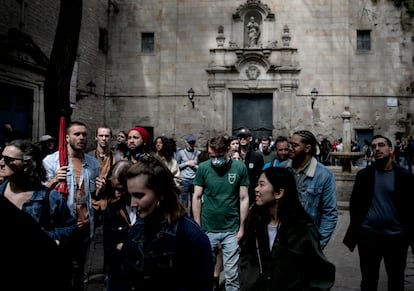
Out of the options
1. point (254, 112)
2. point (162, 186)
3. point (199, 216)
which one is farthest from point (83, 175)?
point (254, 112)

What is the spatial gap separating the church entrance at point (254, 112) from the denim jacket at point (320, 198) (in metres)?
17.5

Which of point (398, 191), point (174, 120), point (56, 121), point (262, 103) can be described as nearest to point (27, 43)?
point (56, 121)

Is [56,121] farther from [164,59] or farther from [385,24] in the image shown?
[385,24]

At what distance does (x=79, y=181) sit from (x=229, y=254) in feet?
6.33

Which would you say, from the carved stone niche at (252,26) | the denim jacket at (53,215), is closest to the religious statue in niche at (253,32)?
the carved stone niche at (252,26)

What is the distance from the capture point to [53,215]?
3.38 metres

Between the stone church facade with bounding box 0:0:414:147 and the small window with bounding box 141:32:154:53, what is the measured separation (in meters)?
0.06

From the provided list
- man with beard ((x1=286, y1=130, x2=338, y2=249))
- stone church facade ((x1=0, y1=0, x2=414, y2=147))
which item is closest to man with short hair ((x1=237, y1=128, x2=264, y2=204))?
man with beard ((x1=286, y1=130, x2=338, y2=249))

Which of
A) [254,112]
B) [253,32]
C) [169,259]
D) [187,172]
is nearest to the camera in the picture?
[169,259]

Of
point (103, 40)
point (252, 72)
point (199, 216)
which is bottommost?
point (199, 216)

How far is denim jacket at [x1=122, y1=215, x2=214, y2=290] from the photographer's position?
7.15 feet

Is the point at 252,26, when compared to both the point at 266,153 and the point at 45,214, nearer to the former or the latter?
the point at 266,153

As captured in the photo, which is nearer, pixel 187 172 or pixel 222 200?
pixel 222 200

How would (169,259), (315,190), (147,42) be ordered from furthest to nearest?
(147,42) → (315,190) → (169,259)
